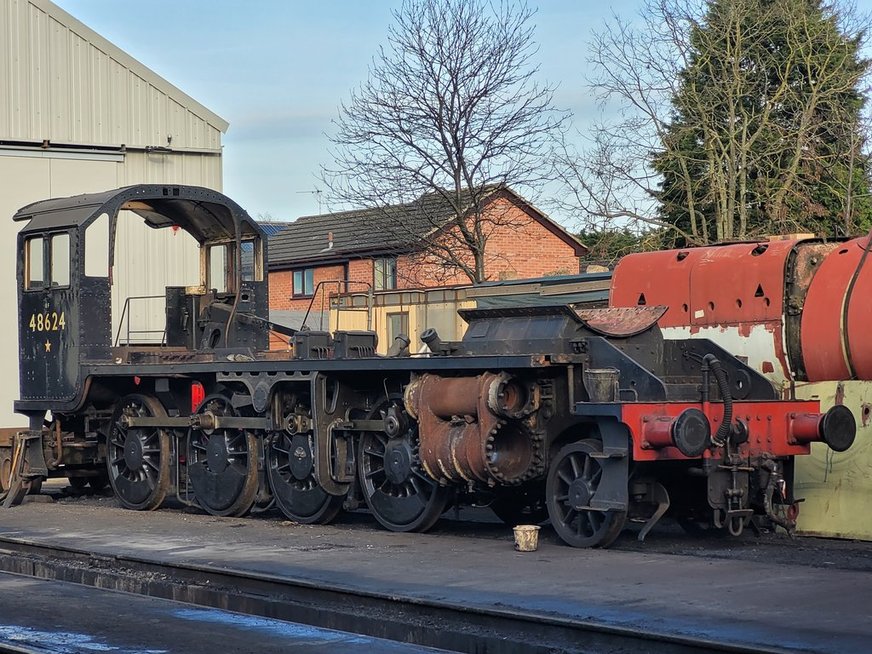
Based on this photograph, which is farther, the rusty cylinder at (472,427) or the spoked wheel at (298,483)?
the spoked wheel at (298,483)

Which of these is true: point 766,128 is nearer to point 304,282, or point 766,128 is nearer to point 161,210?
point 161,210

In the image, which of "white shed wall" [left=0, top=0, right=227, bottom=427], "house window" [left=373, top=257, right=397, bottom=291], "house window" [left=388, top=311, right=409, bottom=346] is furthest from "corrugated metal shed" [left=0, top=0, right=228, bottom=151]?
"house window" [left=373, top=257, right=397, bottom=291]

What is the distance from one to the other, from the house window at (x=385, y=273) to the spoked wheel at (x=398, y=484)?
2452 cm

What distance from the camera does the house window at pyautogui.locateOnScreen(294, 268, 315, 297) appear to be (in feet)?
145

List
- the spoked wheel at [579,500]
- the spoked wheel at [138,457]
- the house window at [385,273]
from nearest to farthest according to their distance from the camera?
the spoked wheel at [579,500], the spoked wheel at [138,457], the house window at [385,273]

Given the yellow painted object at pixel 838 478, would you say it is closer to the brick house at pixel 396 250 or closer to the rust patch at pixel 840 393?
the rust patch at pixel 840 393

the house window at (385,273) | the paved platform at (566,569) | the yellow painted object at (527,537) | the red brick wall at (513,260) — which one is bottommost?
the paved platform at (566,569)

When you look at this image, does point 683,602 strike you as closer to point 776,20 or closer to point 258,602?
point 258,602

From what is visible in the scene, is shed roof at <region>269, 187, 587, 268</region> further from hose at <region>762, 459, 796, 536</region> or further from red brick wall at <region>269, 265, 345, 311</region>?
hose at <region>762, 459, 796, 536</region>

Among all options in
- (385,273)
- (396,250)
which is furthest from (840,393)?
(385,273)

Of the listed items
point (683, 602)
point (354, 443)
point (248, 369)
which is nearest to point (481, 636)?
point (683, 602)

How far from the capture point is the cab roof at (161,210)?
14.9 m

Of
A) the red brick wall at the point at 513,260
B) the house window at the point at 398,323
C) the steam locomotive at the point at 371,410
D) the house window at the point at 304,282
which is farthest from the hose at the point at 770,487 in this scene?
the house window at the point at 304,282

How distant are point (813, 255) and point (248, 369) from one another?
549 cm
